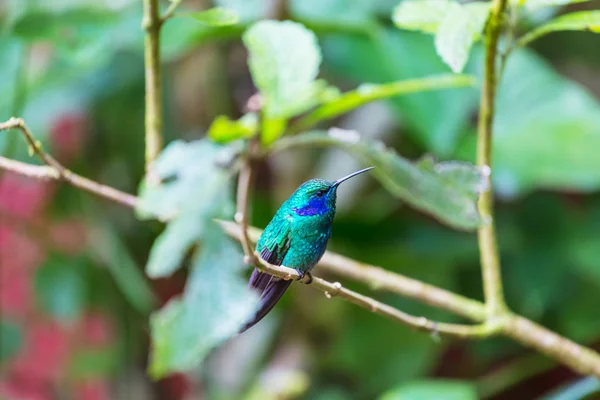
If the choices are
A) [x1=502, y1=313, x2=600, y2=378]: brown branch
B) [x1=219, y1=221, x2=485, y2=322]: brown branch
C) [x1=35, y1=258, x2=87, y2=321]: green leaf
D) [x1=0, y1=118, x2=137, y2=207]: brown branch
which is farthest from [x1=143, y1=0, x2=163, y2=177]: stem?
[x1=35, y1=258, x2=87, y2=321]: green leaf

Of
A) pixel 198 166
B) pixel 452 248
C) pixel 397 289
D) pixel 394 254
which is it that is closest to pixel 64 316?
pixel 394 254

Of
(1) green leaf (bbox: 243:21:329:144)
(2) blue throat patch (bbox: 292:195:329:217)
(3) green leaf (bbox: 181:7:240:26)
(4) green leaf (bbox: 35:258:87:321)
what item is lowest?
(4) green leaf (bbox: 35:258:87:321)

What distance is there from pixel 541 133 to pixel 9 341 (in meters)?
1.07

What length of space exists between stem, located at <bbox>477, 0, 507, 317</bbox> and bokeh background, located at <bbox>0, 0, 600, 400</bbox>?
36 cm

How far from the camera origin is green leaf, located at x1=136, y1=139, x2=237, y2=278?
0.42m

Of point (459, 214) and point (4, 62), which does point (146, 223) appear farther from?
point (459, 214)

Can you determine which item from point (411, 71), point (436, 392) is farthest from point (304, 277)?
point (411, 71)

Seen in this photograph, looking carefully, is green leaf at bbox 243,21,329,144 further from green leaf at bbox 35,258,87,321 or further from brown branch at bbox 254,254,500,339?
green leaf at bbox 35,258,87,321

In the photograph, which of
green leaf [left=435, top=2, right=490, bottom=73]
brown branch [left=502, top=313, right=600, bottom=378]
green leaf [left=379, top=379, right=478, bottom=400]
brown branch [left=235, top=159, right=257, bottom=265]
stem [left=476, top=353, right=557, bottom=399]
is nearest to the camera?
brown branch [left=235, top=159, right=257, bottom=265]

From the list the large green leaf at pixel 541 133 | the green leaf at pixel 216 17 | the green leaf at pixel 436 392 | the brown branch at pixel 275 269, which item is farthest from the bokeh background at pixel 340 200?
the brown branch at pixel 275 269

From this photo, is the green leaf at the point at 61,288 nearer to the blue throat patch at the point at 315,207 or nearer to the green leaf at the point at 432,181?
the green leaf at the point at 432,181

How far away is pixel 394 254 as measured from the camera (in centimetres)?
128

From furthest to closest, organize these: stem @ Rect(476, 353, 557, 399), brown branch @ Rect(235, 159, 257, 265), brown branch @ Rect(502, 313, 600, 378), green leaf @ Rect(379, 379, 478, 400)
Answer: stem @ Rect(476, 353, 557, 399), green leaf @ Rect(379, 379, 478, 400), brown branch @ Rect(502, 313, 600, 378), brown branch @ Rect(235, 159, 257, 265)

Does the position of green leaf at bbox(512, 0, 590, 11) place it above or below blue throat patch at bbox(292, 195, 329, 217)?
above
